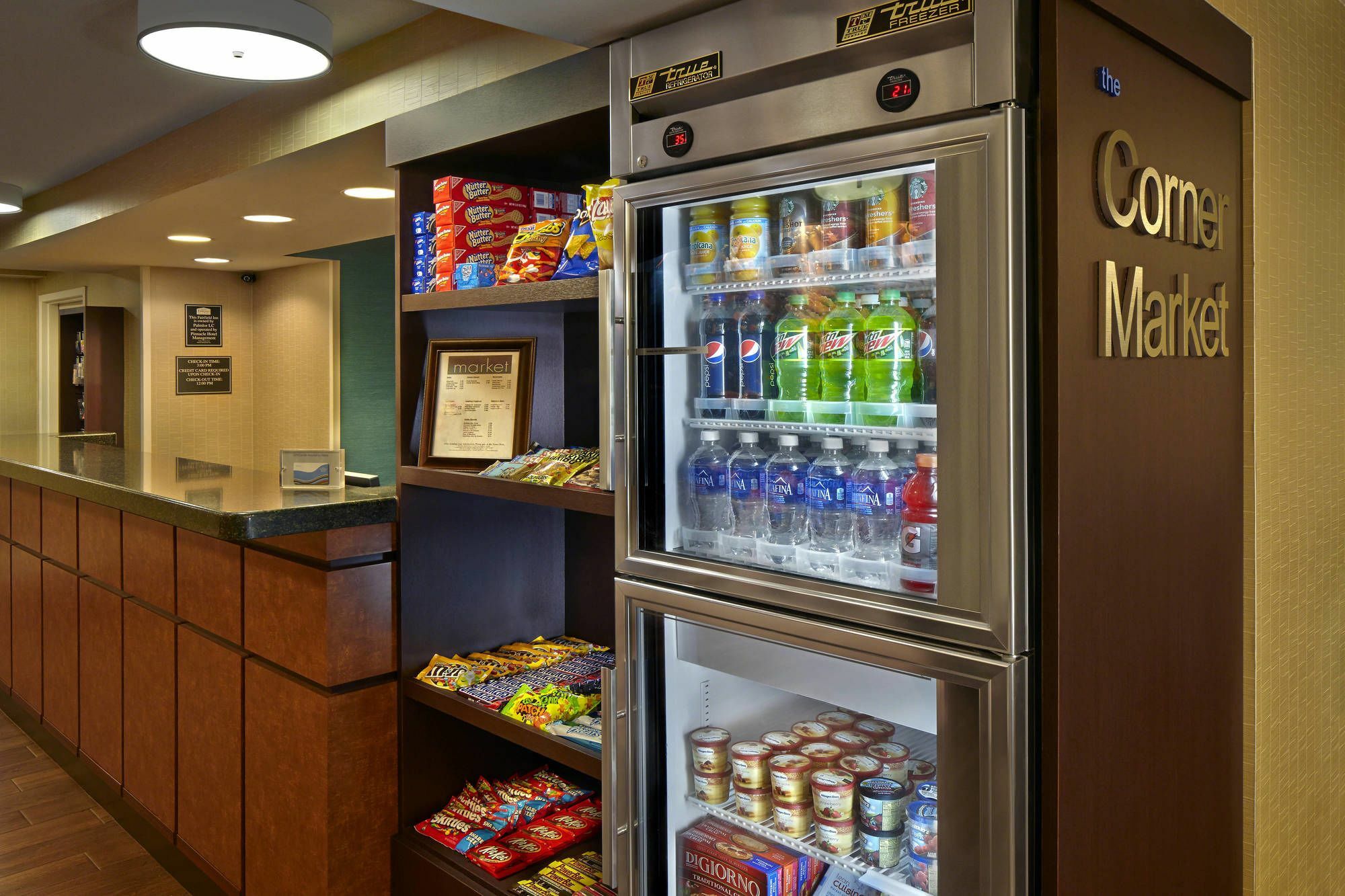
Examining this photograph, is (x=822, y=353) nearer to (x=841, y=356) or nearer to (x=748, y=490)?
(x=841, y=356)

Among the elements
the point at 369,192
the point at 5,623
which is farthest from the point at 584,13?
the point at 5,623

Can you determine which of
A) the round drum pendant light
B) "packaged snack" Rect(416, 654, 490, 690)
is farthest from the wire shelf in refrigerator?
the round drum pendant light

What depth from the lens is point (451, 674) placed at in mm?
2633

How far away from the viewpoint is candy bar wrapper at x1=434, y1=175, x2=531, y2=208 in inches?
98.0

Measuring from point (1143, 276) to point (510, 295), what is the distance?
136cm

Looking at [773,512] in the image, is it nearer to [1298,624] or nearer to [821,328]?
[821,328]

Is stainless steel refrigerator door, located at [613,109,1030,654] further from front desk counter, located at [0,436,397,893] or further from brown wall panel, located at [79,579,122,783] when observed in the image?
brown wall panel, located at [79,579,122,783]

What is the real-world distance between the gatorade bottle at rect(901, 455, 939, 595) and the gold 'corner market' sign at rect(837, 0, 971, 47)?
0.63m

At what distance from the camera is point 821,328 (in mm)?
1698

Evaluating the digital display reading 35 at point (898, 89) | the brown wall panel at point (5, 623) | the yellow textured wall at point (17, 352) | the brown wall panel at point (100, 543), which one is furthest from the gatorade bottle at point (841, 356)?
the yellow textured wall at point (17, 352)

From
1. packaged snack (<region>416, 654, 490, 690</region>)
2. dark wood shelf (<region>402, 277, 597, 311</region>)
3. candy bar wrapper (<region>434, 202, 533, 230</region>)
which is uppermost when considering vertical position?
candy bar wrapper (<region>434, 202, 533, 230</region>)

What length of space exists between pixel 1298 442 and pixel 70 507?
4.10m

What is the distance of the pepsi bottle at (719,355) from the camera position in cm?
183

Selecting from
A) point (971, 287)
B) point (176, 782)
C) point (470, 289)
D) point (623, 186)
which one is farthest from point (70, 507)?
point (971, 287)
